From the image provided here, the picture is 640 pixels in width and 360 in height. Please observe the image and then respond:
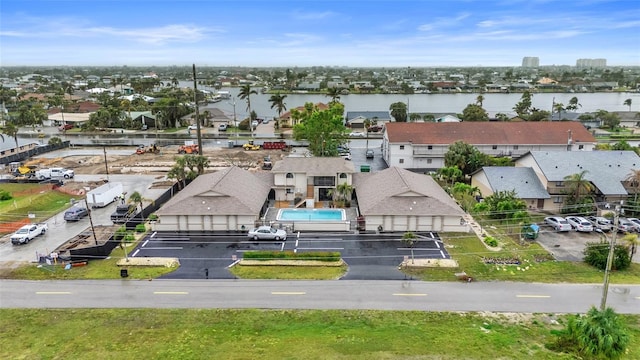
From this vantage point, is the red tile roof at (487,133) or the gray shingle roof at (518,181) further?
the red tile roof at (487,133)

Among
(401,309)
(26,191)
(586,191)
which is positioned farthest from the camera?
(26,191)

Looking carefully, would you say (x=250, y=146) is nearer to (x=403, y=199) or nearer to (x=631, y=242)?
(x=403, y=199)

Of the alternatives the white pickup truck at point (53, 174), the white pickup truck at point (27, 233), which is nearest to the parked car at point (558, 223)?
the white pickup truck at point (27, 233)

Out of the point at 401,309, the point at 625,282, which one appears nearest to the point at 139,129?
the point at 401,309

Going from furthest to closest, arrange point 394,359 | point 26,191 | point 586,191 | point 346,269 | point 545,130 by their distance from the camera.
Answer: point 545,130, point 26,191, point 586,191, point 346,269, point 394,359

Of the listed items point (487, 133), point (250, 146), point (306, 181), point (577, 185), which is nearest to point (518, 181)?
point (577, 185)

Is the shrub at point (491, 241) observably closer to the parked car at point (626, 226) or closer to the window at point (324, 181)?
the parked car at point (626, 226)

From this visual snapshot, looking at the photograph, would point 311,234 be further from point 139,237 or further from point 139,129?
point 139,129
